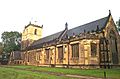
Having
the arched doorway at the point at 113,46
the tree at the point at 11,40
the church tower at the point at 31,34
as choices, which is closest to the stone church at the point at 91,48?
the arched doorway at the point at 113,46

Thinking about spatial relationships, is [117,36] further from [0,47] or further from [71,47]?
[0,47]

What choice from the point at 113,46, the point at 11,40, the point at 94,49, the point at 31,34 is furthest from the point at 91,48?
the point at 11,40

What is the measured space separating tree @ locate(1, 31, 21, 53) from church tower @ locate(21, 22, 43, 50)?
14219 millimetres

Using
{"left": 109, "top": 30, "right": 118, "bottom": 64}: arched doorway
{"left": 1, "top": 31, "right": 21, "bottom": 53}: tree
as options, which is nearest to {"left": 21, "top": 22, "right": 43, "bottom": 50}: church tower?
{"left": 1, "top": 31, "right": 21, "bottom": 53}: tree

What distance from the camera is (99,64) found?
3847cm

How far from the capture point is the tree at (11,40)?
93637 millimetres

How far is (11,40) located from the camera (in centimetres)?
9862

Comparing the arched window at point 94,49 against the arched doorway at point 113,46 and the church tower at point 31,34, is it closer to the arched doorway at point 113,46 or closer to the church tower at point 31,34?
the arched doorway at point 113,46

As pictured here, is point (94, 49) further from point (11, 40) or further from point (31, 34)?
point (11, 40)

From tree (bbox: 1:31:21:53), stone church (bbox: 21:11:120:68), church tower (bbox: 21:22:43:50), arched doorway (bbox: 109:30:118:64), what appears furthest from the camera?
tree (bbox: 1:31:21:53)

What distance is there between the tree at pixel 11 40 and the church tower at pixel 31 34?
1422 centimetres

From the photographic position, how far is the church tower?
78.8 meters

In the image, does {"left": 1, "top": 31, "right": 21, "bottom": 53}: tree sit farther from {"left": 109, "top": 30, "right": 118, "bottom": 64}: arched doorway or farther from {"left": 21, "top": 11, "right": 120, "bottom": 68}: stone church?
{"left": 109, "top": 30, "right": 118, "bottom": 64}: arched doorway

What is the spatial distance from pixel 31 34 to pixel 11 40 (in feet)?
79.1
